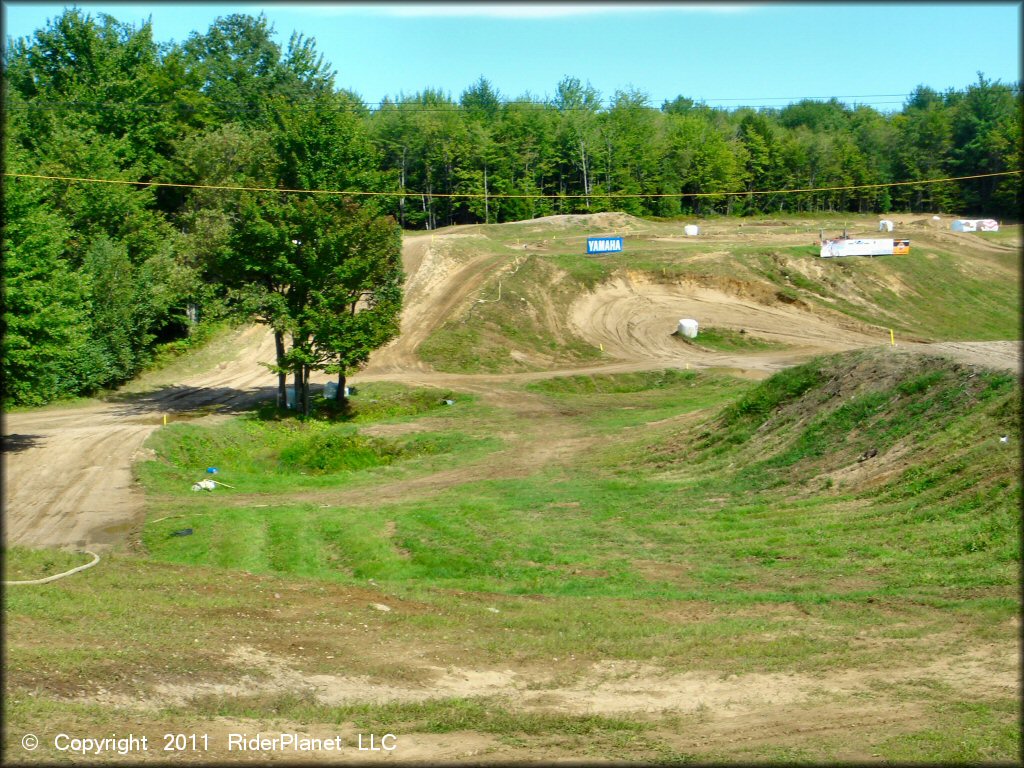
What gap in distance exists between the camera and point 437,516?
26.0m

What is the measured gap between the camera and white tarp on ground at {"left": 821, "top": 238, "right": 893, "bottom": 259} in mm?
70125

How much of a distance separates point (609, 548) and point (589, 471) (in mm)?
9455

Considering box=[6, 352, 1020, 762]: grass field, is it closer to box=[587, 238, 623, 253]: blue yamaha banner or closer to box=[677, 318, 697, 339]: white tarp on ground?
box=[677, 318, 697, 339]: white tarp on ground

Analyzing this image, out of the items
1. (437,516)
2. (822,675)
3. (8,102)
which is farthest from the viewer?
(8,102)

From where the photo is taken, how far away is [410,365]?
5438 cm

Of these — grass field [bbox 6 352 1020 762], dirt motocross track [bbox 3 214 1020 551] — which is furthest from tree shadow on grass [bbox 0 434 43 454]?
grass field [bbox 6 352 1020 762]

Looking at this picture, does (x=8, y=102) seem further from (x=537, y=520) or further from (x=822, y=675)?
(x=822, y=675)

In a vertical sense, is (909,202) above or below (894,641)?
above

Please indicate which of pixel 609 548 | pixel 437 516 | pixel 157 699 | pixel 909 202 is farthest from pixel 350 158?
pixel 909 202

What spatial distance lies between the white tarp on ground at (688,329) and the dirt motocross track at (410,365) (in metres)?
1.04

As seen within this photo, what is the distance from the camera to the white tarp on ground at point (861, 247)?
70.1m

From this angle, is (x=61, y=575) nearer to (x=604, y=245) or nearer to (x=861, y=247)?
(x=604, y=245)

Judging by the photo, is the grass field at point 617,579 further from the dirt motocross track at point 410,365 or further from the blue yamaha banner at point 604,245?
the blue yamaha banner at point 604,245

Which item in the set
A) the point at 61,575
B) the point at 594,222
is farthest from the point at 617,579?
the point at 594,222
